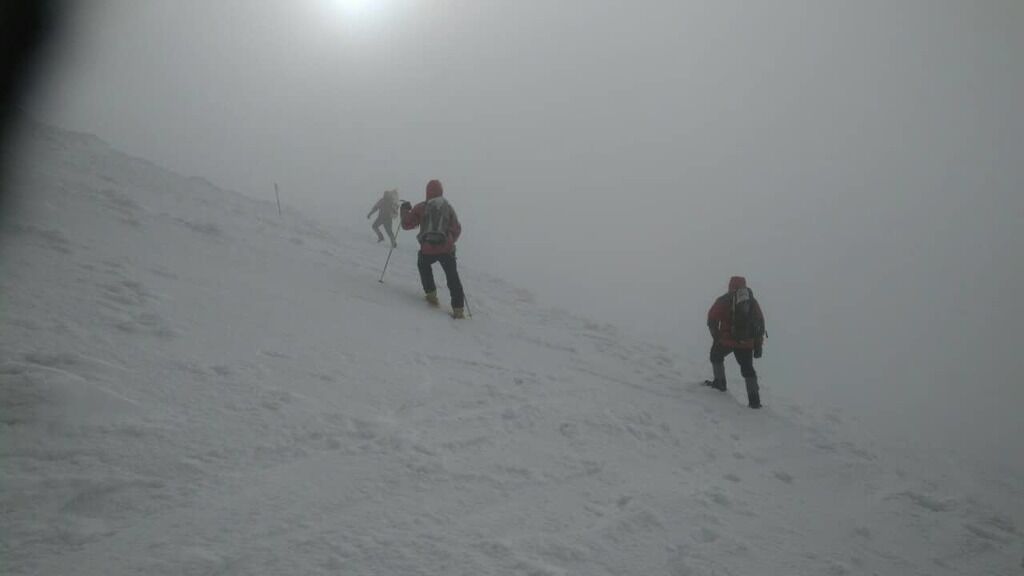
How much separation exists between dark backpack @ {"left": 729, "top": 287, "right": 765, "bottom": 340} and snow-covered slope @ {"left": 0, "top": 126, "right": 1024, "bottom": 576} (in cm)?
110

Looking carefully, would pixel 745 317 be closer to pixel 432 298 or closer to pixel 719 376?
pixel 719 376

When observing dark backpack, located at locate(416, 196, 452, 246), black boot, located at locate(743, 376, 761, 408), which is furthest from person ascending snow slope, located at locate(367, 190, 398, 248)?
black boot, located at locate(743, 376, 761, 408)

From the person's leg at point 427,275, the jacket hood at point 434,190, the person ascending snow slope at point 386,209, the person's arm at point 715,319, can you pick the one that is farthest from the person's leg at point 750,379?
the person ascending snow slope at point 386,209

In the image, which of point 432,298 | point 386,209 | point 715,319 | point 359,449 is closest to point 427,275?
point 432,298

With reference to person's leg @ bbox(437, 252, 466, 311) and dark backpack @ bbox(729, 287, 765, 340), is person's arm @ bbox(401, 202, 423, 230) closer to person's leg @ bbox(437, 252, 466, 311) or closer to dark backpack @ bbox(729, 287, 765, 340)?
person's leg @ bbox(437, 252, 466, 311)

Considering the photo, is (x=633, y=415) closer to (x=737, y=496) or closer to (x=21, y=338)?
(x=737, y=496)

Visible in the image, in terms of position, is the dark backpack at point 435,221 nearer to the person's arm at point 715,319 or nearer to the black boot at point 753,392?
the person's arm at point 715,319

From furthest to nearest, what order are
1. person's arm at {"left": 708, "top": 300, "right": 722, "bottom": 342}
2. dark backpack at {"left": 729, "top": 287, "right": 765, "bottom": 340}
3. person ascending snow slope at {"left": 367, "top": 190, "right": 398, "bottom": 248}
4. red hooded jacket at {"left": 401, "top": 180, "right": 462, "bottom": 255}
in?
person ascending snow slope at {"left": 367, "top": 190, "right": 398, "bottom": 248}
person's arm at {"left": 708, "top": 300, "right": 722, "bottom": 342}
red hooded jacket at {"left": 401, "top": 180, "right": 462, "bottom": 255}
dark backpack at {"left": 729, "top": 287, "right": 765, "bottom": 340}

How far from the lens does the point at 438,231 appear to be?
29.7 feet

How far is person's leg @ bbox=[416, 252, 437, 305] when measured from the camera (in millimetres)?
9375

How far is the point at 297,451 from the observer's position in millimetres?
3996

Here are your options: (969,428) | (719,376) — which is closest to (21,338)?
(719,376)

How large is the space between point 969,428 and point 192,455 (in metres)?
33.2

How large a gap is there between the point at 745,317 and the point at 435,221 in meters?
5.06
